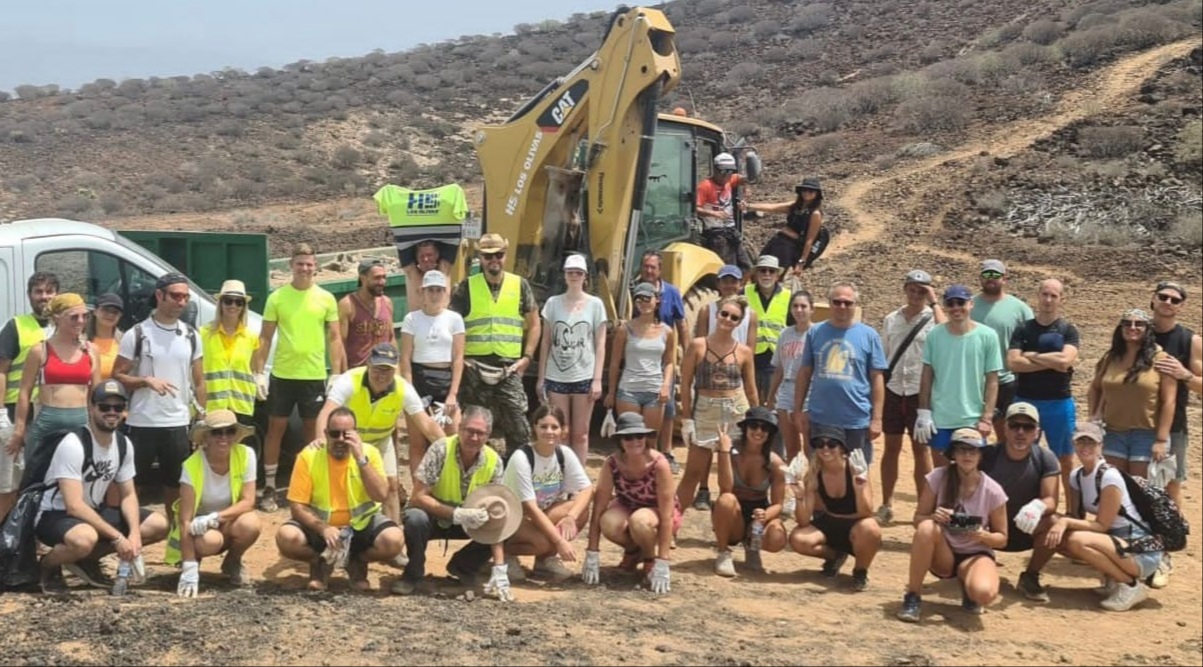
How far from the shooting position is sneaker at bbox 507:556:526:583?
22.6ft

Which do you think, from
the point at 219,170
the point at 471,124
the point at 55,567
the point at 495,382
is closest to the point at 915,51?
the point at 471,124

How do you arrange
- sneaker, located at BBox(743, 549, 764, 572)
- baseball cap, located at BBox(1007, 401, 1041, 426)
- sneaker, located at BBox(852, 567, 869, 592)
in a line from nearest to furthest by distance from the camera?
baseball cap, located at BBox(1007, 401, 1041, 426) → sneaker, located at BBox(852, 567, 869, 592) → sneaker, located at BBox(743, 549, 764, 572)

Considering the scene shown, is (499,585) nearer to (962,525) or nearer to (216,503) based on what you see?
(216,503)

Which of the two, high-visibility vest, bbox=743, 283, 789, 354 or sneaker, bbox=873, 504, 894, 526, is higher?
high-visibility vest, bbox=743, 283, 789, 354

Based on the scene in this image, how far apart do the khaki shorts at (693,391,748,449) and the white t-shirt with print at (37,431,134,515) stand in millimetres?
3411

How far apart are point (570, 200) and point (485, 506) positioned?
4.10 m

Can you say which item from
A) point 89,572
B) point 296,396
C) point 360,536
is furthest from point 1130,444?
point 89,572

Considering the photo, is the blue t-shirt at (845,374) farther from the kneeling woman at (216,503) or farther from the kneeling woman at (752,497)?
the kneeling woman at (216,503)

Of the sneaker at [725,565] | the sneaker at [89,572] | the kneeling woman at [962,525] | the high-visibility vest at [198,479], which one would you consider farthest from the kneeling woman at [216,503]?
the kneeling woman at [962,525]

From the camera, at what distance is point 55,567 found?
21.0 feet

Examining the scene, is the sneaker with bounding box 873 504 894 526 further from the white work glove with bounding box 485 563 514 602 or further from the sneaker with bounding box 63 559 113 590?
the sneaker with bounding box 63 559 113 590

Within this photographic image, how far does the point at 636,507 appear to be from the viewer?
7.02 metres

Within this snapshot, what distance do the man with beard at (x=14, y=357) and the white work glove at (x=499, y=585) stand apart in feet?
9.07

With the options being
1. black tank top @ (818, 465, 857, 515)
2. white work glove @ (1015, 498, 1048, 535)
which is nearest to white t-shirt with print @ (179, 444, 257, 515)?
black tank top @ (818, 465, 857, 515)
